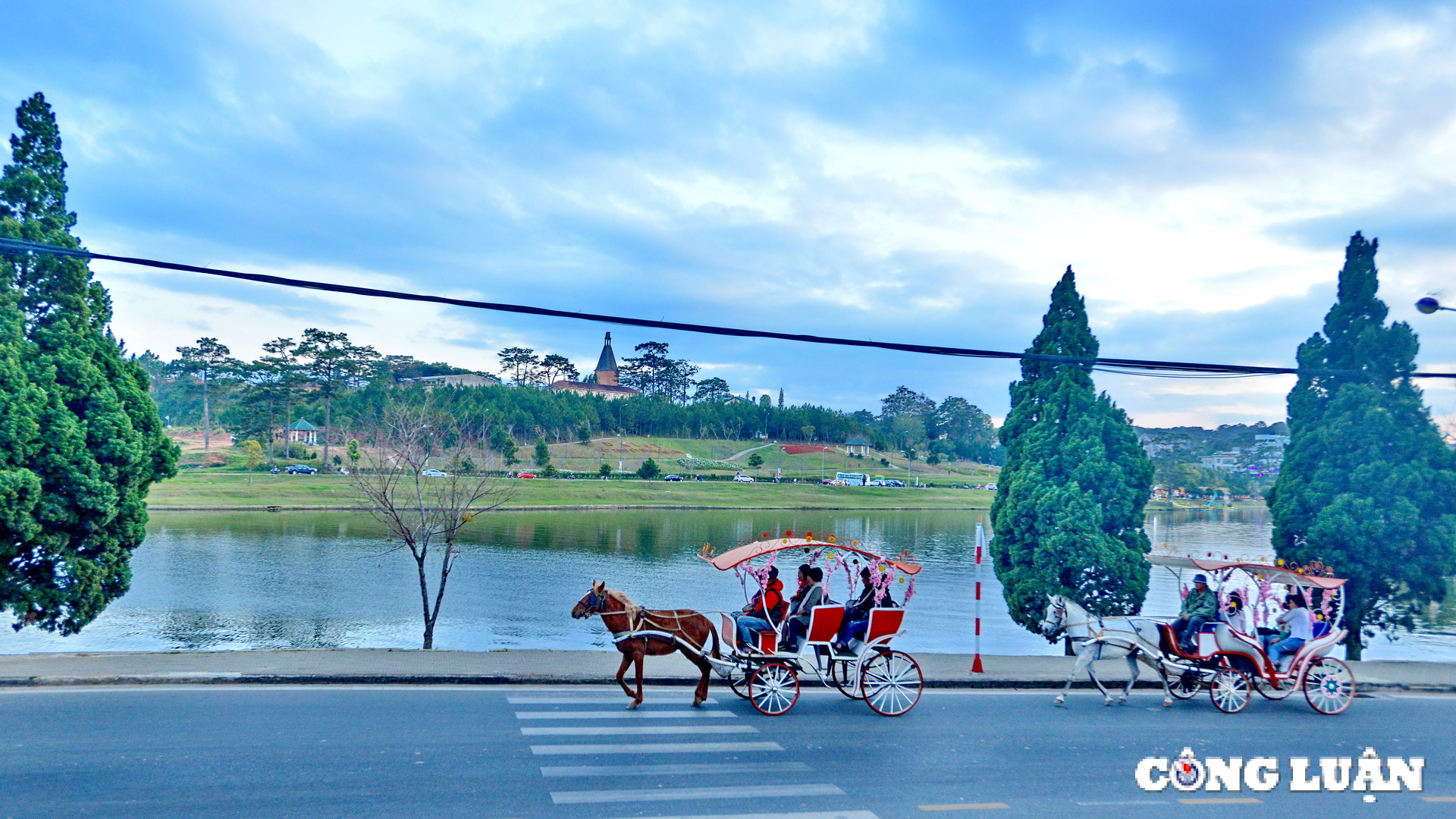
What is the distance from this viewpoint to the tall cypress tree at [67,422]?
1280cm

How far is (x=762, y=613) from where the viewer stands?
11.9 meters

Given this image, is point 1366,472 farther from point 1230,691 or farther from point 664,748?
point 664,748

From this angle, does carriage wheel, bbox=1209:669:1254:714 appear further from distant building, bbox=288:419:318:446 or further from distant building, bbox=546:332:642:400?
distant building, bbox=546:332:642:400

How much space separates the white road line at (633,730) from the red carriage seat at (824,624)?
63.2 inches

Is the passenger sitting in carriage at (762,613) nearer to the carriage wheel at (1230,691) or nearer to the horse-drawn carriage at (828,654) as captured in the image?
the horse-drawn carriage at (828,654)

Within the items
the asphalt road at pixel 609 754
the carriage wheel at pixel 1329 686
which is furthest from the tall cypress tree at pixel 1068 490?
the asphalt road at pixel 609 754

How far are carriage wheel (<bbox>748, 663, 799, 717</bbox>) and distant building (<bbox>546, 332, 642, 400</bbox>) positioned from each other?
13546cm

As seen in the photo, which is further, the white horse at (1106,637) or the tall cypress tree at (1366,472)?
the tall cypress tree at (1366,472)

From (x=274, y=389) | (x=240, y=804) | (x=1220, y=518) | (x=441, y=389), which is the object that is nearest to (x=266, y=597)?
(x=240, y=804)

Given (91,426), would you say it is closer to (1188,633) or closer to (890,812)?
(890,812)

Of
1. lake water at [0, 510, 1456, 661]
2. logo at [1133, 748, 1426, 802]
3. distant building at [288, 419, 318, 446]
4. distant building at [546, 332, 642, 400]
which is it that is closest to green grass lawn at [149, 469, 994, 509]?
lake water at [0, 510, 1456, 661]

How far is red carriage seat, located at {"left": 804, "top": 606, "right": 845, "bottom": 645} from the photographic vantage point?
1127cm

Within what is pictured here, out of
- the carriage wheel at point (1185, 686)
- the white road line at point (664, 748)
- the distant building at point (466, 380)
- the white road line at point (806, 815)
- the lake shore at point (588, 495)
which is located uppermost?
the distant building at point (466, 380)

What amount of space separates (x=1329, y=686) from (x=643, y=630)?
9388 millimetres
